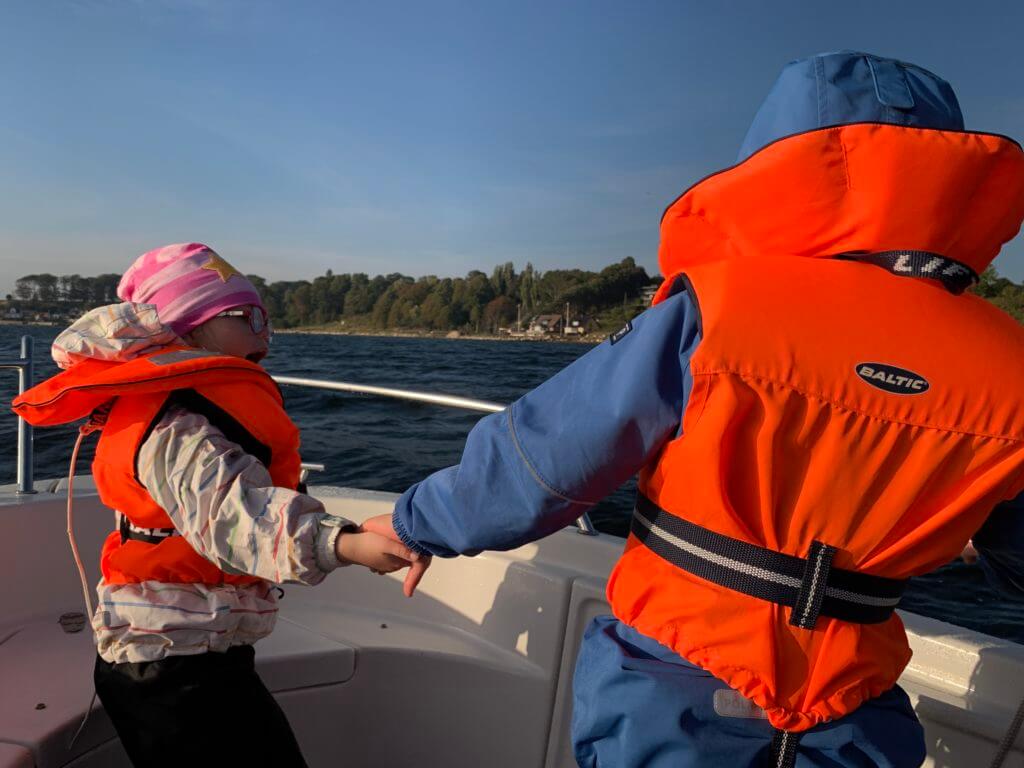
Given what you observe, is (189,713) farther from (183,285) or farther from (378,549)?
(183,285)

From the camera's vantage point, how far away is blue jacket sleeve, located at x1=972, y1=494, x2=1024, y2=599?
1.08 meters

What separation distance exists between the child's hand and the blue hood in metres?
0.77

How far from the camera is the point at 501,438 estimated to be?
1.03 meters

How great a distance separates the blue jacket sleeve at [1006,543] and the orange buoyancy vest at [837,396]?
0.49 feet

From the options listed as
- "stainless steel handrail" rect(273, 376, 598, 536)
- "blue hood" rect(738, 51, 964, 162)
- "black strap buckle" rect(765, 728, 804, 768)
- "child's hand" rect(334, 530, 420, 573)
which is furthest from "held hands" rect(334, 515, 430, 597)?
"stainless steel handrail" rect(273, 376, 598, 536)

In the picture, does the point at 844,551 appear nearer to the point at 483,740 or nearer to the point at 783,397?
the point at 783,397

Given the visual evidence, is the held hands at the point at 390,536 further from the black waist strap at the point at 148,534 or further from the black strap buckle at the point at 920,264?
the black strap buckle at the point at 920,264

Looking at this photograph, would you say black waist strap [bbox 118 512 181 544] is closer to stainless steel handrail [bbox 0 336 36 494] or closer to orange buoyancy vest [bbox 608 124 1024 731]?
orange buoyancy vest [bbox 608 124 1024 731]

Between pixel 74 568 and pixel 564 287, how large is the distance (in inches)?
2913

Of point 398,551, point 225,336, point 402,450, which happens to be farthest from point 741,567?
point 402,450

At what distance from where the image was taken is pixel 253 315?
5.28ft

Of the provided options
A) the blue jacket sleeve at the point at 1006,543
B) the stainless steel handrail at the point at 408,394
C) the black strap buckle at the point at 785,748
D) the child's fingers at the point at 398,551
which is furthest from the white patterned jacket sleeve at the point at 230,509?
the stainless steel handrail at the point at 408,394

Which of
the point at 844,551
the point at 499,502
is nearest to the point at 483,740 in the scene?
the point at 499,502

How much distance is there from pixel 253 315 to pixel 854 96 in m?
1.22
